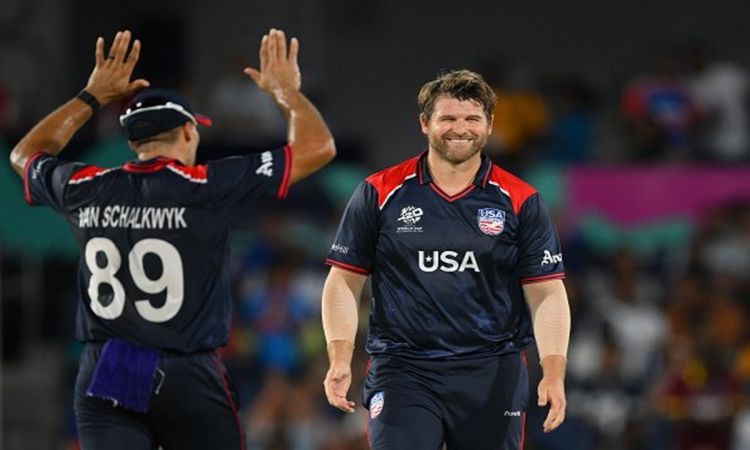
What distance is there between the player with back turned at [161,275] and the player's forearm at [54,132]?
0.39 metres

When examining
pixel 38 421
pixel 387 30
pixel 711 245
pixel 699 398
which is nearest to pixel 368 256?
pixel 699 398

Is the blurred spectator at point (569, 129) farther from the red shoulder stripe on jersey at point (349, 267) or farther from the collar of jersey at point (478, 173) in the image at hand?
the red shoulder stripe on jersey at point (349, 267)

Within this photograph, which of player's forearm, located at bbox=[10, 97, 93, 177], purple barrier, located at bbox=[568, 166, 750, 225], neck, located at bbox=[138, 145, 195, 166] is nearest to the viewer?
neck, located at bbox=[138, 145, 195, 166]

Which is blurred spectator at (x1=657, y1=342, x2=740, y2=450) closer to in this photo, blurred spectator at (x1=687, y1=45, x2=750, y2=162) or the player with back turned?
blurred spectator at (x1=687, y1=45, x2=750, y2=162)

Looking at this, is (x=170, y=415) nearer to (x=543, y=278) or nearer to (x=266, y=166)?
(x=266, y=166)

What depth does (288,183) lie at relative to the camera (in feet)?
21.9

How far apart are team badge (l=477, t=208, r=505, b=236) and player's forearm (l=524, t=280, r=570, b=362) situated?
0.28 metres

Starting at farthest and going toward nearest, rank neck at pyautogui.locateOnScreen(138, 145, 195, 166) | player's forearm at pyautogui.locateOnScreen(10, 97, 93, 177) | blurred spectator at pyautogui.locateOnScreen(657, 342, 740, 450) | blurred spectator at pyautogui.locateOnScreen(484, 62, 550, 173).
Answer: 1. blurred spectator at pyautogui.locateOnScreen(484, 62, 550, 173)
2. blurred spectator at pyautogui.locateOnScreen(657, 342, 740, 450)
3. player's forearm at pyautogui.locateOnScreen(10, 97, 93, 177)
4. neck at pyautogui.locateOnScreen(138, 145, 195, 166)

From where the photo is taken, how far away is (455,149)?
640cm

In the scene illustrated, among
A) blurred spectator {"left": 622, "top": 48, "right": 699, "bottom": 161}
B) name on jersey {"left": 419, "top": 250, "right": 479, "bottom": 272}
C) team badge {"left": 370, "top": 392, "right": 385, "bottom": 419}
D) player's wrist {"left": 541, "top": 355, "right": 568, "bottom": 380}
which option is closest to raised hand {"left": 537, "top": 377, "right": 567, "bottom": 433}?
player's wrist {"left": 541, "top": 355, "right": 568, "bottom": 380}

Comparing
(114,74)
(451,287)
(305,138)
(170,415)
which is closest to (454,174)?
(451,287)

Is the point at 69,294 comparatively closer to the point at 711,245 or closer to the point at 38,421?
the point at 38,421

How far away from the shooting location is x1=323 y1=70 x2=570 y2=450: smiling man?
6395mm

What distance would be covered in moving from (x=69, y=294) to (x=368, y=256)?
8.08m
